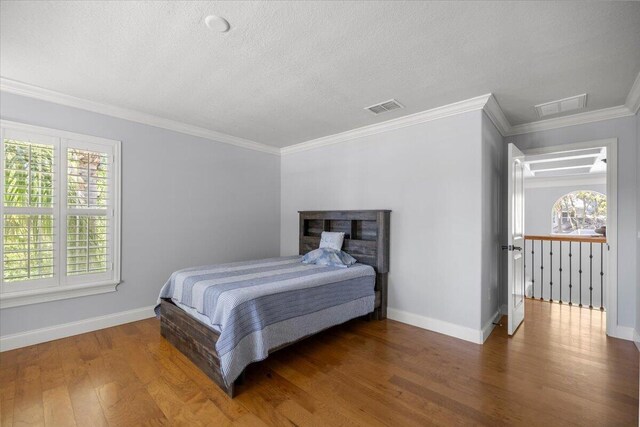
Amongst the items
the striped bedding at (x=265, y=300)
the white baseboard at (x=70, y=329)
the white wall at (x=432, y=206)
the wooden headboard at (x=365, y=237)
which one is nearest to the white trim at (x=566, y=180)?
the white wall at (x=432, y=206)

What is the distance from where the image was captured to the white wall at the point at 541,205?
853 cm

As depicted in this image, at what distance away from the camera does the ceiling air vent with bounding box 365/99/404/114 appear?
3.06 metres

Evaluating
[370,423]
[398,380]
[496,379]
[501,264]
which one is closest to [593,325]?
[501,264]

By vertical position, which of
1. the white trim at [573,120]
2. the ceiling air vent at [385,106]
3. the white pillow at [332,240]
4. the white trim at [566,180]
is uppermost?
the ceiling air vent at [385,106]

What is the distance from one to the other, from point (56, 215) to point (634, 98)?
5707 mm

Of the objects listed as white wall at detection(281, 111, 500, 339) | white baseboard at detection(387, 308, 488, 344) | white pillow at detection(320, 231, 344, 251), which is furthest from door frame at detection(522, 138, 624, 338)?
white pillow at detection(320, 231, 344, 251)

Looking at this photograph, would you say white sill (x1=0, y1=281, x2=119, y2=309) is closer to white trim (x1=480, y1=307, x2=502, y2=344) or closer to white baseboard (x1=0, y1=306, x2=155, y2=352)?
white baseboard (x1=0, y1=306, x2=155, y2=352)

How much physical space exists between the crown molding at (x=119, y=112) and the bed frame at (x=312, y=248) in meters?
1.54

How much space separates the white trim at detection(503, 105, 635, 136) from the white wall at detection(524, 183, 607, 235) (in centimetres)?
644

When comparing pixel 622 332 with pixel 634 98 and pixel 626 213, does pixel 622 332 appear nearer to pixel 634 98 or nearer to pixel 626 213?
pixel 626 213

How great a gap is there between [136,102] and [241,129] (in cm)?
127

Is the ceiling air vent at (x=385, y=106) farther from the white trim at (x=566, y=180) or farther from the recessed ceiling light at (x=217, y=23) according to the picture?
the white trim at (x=566, y=180)

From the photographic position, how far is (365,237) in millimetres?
3828

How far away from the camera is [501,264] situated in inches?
151
